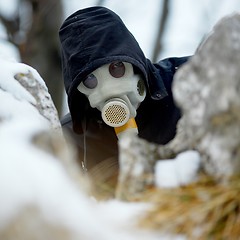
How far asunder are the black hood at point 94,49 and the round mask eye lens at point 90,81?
0.08ft

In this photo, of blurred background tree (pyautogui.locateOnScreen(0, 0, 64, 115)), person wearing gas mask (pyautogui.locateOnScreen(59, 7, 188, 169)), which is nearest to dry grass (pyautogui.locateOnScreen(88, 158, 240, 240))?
person wearing gas mask (pyautogui.locateOnScreen(59, 7, 188, 169))

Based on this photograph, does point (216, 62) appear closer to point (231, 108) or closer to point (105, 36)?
point (231, 108)

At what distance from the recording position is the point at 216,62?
1124 mm

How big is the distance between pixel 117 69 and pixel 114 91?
0.09 metres

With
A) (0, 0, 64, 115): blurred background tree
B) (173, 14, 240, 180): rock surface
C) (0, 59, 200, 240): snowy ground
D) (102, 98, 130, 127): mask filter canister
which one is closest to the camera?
(0, 59, 200, 240): snowy ground

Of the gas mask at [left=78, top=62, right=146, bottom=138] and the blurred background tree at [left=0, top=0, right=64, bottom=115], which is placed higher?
the gas mask at [left=78, top=62, right=146, bottom=138]

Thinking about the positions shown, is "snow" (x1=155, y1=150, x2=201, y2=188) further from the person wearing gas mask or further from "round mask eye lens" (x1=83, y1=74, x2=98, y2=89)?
"round mask eye lens" (x1=83, y1=74, x2=98, y2=89)

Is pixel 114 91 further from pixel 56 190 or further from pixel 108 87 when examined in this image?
pixel 56 190

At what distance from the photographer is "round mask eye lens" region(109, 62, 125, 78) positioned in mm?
2082

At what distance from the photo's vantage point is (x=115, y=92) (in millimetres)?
2047

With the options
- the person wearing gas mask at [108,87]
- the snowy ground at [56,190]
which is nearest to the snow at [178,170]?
the snowy ground at [56,190]

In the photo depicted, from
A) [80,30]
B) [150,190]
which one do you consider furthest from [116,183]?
[80,30]

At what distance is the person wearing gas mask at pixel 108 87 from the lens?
2.07m

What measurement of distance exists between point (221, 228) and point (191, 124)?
212 mm
